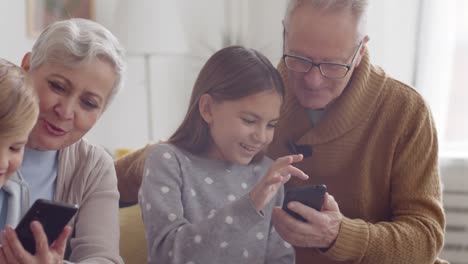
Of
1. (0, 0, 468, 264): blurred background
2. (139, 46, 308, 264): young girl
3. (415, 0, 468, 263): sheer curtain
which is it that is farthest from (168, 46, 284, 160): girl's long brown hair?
(415, 0, 468, 263): sheer curtain

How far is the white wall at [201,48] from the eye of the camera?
2117 mm

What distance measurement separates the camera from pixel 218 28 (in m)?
2.36

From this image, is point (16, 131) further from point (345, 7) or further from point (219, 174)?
point (345, 7)

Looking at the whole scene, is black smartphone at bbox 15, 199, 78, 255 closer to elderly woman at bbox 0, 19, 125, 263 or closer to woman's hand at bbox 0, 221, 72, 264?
woman's hand at bbox 0, 221, 72, 264

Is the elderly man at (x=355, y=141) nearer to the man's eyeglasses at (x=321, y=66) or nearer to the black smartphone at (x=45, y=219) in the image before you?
the man's eyeglasses at (x=321, y=66)

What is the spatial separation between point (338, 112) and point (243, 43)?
1.31 meters

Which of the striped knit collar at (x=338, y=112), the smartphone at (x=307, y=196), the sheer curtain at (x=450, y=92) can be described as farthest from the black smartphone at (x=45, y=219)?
the sheer curtain at (x=450, y=92)

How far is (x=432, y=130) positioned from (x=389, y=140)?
0.08m

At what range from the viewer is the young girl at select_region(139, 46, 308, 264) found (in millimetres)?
879

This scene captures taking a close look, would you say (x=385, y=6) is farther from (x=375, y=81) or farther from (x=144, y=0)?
(x=375, y=81)

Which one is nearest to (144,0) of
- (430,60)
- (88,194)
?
(430,60)

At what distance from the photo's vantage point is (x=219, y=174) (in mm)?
977

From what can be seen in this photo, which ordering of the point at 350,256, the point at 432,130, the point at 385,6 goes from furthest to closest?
the point at 385,6
the point at 432,130
the point at 350,256

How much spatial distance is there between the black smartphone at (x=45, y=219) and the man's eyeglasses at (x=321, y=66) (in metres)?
0.49
